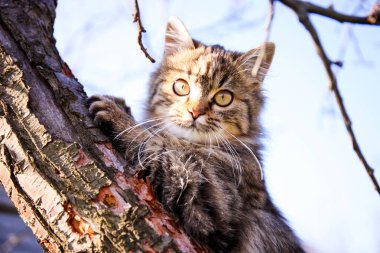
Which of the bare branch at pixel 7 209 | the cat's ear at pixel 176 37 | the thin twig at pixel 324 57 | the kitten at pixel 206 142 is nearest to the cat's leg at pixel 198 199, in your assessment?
the kitten at pixel 206 142

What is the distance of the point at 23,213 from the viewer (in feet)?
6.30

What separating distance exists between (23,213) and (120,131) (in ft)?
2.29

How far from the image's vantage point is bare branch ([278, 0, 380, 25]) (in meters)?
1.32

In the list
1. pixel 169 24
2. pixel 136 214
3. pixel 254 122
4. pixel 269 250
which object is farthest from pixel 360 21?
pixel 169 24

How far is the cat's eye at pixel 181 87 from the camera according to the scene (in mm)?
2956

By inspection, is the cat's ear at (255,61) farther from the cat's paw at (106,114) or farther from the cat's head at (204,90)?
the cat's paw at (106,114)

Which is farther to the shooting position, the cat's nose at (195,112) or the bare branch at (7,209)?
the bare branch at (7,209)

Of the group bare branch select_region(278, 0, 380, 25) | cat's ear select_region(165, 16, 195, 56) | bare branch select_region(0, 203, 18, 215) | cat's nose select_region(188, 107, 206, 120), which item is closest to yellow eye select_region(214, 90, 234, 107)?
cat's nose select_region(188, 107, 206, 120)

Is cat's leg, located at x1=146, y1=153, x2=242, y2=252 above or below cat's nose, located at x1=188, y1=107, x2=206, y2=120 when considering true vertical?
below

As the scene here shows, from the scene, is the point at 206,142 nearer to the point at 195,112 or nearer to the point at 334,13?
the point at 195,112

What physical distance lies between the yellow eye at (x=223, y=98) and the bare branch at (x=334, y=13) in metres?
1.51

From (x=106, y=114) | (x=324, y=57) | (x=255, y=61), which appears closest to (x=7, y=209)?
(x=106, y=114)

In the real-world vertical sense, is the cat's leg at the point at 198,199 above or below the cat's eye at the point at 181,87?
below

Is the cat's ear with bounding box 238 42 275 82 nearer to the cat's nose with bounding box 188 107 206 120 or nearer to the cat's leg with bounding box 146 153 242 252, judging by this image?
the cat's nose with bounding box 188 107 206 120
